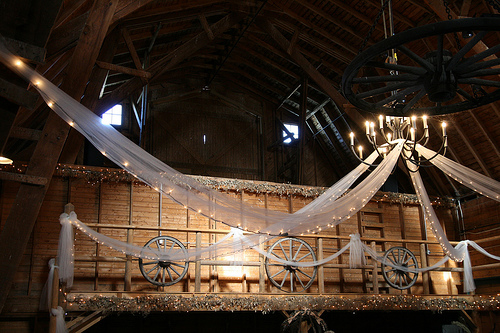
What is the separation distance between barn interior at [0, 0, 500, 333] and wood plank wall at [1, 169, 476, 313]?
30mm

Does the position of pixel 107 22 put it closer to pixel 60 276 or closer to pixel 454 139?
pixel 60 276

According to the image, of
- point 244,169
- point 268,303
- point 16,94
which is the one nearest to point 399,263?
point 268,303

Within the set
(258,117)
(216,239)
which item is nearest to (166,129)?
(258,117)

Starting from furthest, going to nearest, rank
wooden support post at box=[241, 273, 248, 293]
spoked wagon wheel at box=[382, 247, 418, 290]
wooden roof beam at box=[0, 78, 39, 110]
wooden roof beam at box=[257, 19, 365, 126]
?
wooden roof beam at box=[257, 19, 365, 126]
wooden support post at box=[241, 273, 248, 293]
spoked wagon wheel at box=[382, 247, 418, 290]
wooden roof beam at box=[0, 78, 39, 110]

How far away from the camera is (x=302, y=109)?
44.9ft

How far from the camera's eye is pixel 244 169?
14.9 meters

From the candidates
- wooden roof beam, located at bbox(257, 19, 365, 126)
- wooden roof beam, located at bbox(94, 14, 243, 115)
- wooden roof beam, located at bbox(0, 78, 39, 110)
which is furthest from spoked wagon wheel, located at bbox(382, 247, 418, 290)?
wooden roof beam, located at bbox(0, 78, 39, 110)

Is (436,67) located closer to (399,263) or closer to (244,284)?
(399,263)

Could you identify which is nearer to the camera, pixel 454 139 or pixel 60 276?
pixel 60 276

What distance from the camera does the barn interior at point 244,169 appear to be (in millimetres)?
7742

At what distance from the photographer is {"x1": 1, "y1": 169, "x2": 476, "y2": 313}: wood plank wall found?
952cm

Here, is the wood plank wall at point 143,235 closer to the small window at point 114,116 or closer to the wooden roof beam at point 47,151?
the wooden roof beam at point 47,151

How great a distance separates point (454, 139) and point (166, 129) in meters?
7.32

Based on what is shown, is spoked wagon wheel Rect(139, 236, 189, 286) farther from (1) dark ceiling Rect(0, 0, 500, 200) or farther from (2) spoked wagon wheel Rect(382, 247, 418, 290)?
(2) spoked wagon wheel Rect(382, 247, 418, 290)
